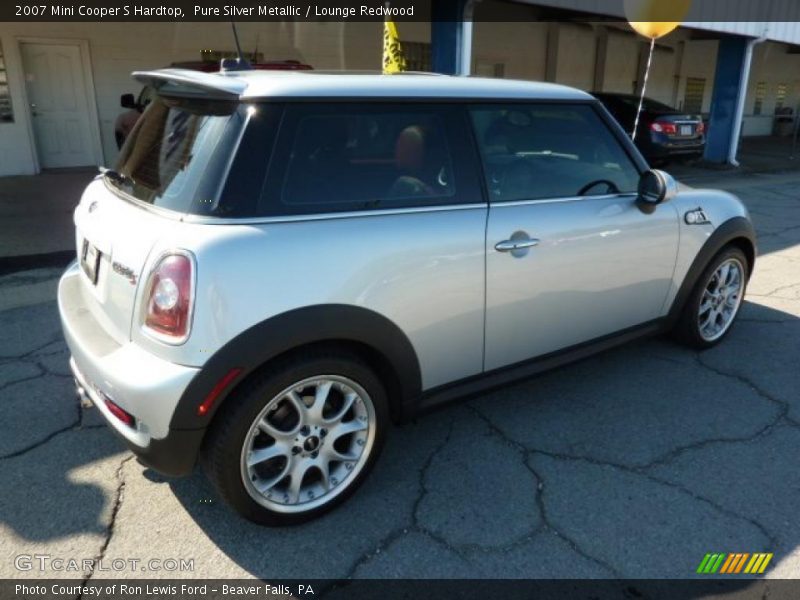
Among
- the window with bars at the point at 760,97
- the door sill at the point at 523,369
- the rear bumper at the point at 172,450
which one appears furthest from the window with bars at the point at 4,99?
the window with bars at the point at 760,97

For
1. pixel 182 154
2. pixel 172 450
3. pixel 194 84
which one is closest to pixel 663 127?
pixel 194 84

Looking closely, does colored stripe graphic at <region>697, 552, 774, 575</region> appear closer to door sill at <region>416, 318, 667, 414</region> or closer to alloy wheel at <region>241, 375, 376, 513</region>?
door sill at <region>416, 318, 667, 414</region>

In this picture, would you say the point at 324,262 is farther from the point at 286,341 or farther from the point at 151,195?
the point at 151,195

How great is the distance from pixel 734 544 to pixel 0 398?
3.51 metres

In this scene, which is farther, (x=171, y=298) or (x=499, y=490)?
(x=499, y=490)

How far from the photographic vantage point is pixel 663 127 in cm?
1149

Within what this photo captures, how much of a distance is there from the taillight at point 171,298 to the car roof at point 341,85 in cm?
63

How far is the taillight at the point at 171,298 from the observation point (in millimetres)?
1957

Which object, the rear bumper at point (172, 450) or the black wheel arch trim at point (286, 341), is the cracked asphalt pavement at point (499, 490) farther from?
the black wheel arch trim at point (286, 341)

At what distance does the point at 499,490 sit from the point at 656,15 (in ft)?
24.9

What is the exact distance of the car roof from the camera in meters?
2.16

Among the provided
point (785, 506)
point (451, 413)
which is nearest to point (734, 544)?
point (785, 506)

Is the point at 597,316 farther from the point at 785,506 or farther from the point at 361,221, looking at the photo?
the point at 361,221

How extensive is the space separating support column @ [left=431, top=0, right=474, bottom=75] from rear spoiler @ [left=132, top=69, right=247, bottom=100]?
615 centimetres
